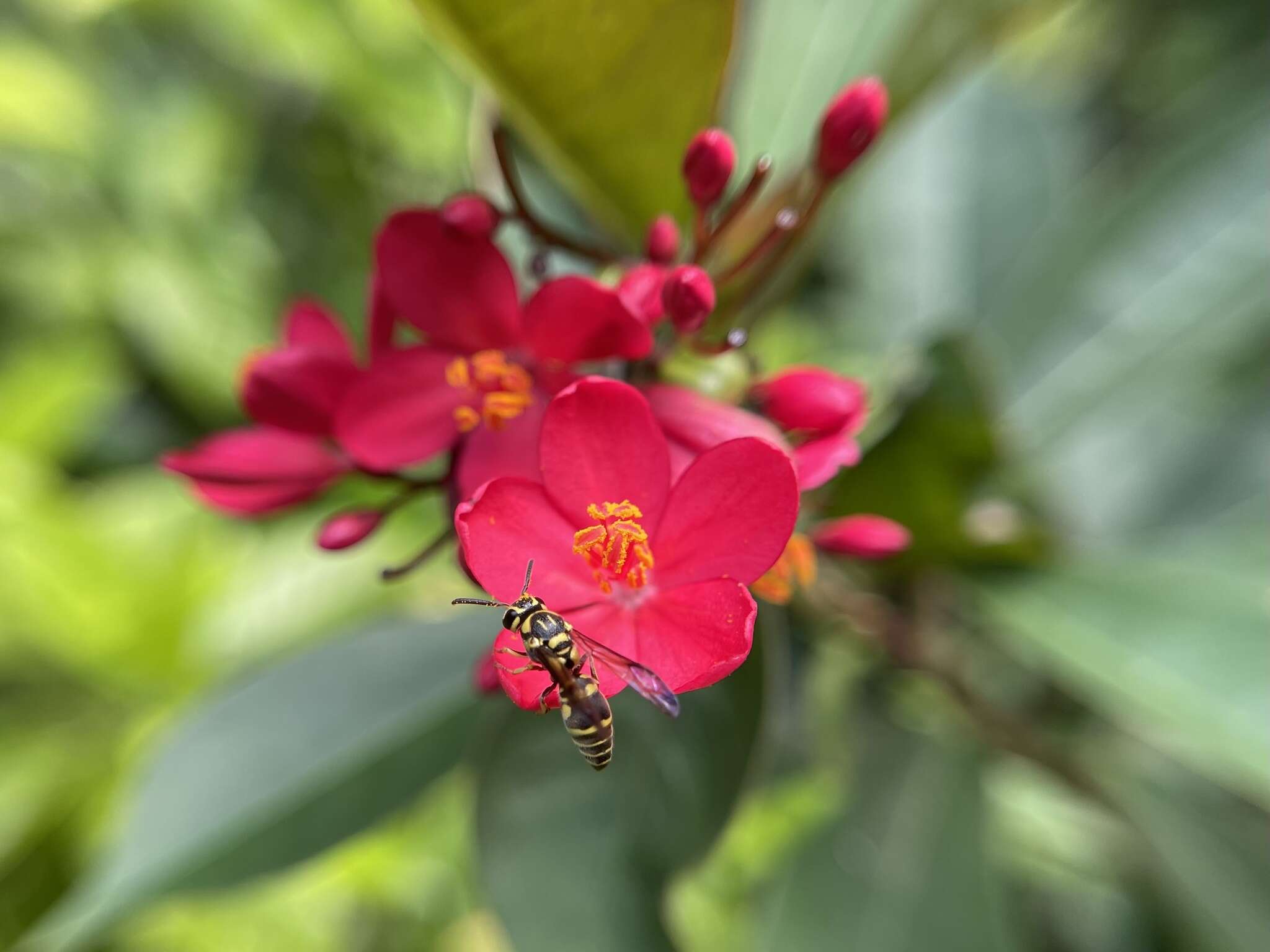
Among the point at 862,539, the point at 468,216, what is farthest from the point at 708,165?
the point at 862,539

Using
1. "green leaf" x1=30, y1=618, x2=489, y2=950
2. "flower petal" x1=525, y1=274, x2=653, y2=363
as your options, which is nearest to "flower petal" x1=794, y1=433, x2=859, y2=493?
"flower petal" x1=525, y1=274, x2=653, y2=363

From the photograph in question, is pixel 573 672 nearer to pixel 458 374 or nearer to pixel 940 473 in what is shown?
pixel 458 374

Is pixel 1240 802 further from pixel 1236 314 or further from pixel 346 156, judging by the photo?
pixel 346 156

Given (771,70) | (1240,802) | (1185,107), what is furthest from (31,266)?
(1240,802)

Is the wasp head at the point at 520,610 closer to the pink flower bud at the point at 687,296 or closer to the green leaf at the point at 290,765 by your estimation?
the pink flower bud at the point at 687,296

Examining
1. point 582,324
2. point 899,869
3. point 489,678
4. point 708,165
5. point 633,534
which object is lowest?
point 899,869

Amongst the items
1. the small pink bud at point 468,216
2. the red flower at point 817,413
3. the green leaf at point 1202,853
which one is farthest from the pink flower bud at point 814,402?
the green leaf at point 1202,853

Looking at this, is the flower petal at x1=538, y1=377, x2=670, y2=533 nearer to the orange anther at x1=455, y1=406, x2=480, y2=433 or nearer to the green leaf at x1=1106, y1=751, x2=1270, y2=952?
the orange anther at x1=455, y1=406, x2=480, y2=433
